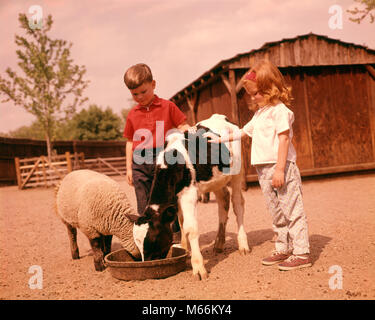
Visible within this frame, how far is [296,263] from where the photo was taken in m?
3.67

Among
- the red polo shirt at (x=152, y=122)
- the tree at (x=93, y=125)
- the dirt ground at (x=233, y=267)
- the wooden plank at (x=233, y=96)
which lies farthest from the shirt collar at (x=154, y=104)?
the tree at (x=93, y=125)

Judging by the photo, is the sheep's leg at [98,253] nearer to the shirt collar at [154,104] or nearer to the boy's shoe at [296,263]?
the shirt collar at [154,104]

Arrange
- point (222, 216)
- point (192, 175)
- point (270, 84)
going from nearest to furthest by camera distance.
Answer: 1. point (270, 84)
2. point (192, 175)
3. point (222, 216)

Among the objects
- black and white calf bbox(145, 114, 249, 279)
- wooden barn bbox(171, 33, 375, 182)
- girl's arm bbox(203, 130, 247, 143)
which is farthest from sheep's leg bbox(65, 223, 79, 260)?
wooden barn bbox(171, 33, 375, 182)

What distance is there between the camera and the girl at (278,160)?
12.1 ft

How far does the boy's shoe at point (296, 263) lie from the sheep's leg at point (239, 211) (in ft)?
3.07

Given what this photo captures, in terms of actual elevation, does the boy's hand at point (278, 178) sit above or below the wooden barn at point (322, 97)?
below

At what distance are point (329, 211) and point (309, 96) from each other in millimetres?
5689

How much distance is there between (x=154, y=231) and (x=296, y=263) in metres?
1.54

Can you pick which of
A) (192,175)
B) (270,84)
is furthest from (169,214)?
(270,84)

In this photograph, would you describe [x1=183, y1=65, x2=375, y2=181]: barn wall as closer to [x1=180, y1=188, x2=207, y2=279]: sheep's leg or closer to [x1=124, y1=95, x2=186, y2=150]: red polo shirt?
[x1=124, y1=95, x2=186, y2=150]: red polo shirt

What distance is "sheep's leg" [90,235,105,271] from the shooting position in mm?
4414

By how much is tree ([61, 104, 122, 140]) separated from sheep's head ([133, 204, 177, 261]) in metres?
39.6

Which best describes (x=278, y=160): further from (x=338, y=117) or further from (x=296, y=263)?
(x=338, y=117)
